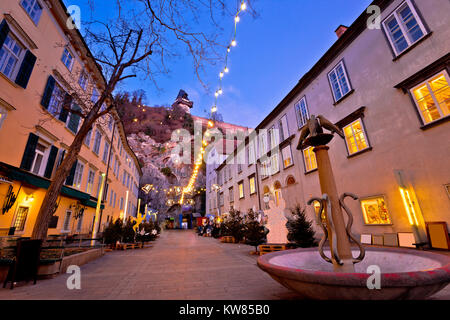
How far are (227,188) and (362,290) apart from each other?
88.6ft

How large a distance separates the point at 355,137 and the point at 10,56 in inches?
659

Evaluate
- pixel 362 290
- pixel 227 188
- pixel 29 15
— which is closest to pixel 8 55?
pixel 29 15

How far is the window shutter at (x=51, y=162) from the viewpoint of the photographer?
9.33m

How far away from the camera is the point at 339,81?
39.0ft

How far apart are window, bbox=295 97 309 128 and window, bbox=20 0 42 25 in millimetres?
16547

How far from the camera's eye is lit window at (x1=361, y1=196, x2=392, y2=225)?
28.7ft

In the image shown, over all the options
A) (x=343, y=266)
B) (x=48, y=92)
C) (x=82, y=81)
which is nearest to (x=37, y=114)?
(x=48, y=92)

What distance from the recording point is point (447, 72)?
23.5 feet

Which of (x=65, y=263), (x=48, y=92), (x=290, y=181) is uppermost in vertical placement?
(x=48, y=92)

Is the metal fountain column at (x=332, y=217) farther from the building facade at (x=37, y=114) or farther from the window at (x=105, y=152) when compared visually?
the window at (x=105, y=152)

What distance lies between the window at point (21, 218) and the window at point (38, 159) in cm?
181

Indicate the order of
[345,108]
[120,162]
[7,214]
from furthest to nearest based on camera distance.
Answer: [120,162]
[345,108]
[7,214]

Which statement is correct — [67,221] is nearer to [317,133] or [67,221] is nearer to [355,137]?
[317,133]

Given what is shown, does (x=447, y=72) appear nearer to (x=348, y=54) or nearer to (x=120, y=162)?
(x=348, y=54)
